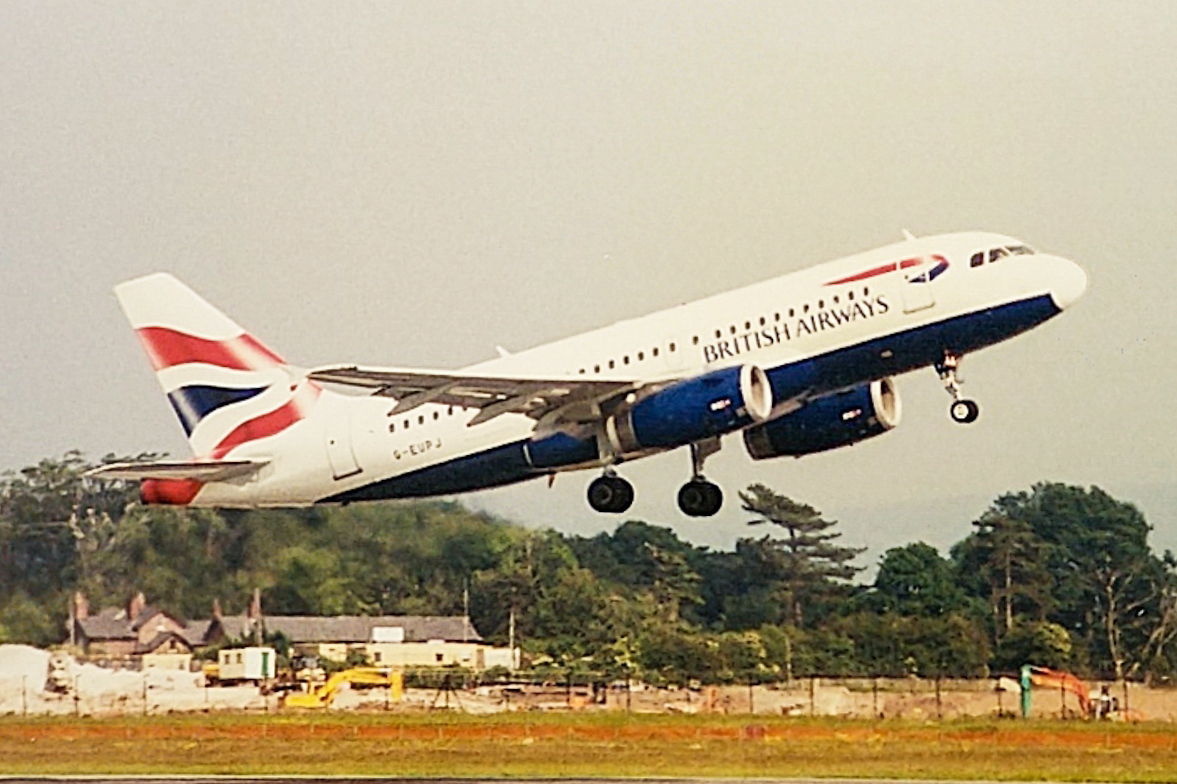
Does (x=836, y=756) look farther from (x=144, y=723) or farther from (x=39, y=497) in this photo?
(x=39, y=497)

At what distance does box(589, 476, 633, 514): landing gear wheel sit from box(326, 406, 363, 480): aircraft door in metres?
3.66

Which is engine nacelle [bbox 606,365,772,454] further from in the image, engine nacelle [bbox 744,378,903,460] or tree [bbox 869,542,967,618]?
tree [bbox 869,542,967,618]

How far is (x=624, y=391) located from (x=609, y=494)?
282 centimetres

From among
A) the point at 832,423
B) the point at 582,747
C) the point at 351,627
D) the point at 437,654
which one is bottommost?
the point at 582,747

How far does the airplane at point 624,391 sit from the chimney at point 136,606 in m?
1.86

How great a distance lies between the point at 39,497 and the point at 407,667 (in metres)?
6.80

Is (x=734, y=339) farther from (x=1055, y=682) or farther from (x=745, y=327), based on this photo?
(x=1055, y=682)

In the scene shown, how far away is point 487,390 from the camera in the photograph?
40.8 metres

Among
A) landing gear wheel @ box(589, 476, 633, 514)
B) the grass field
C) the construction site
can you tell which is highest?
landing gear wheel @ box(589, 476, 633, 514)

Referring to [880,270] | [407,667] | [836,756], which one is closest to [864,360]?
[880,270]

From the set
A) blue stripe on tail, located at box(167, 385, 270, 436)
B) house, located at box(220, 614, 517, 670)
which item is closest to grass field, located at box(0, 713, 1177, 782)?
house, located at box(220, 614, 517, 670)

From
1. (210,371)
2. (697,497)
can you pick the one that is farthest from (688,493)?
(210,371)

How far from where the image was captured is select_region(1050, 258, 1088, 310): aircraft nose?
129 ft

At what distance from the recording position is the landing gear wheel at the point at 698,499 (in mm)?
44562
